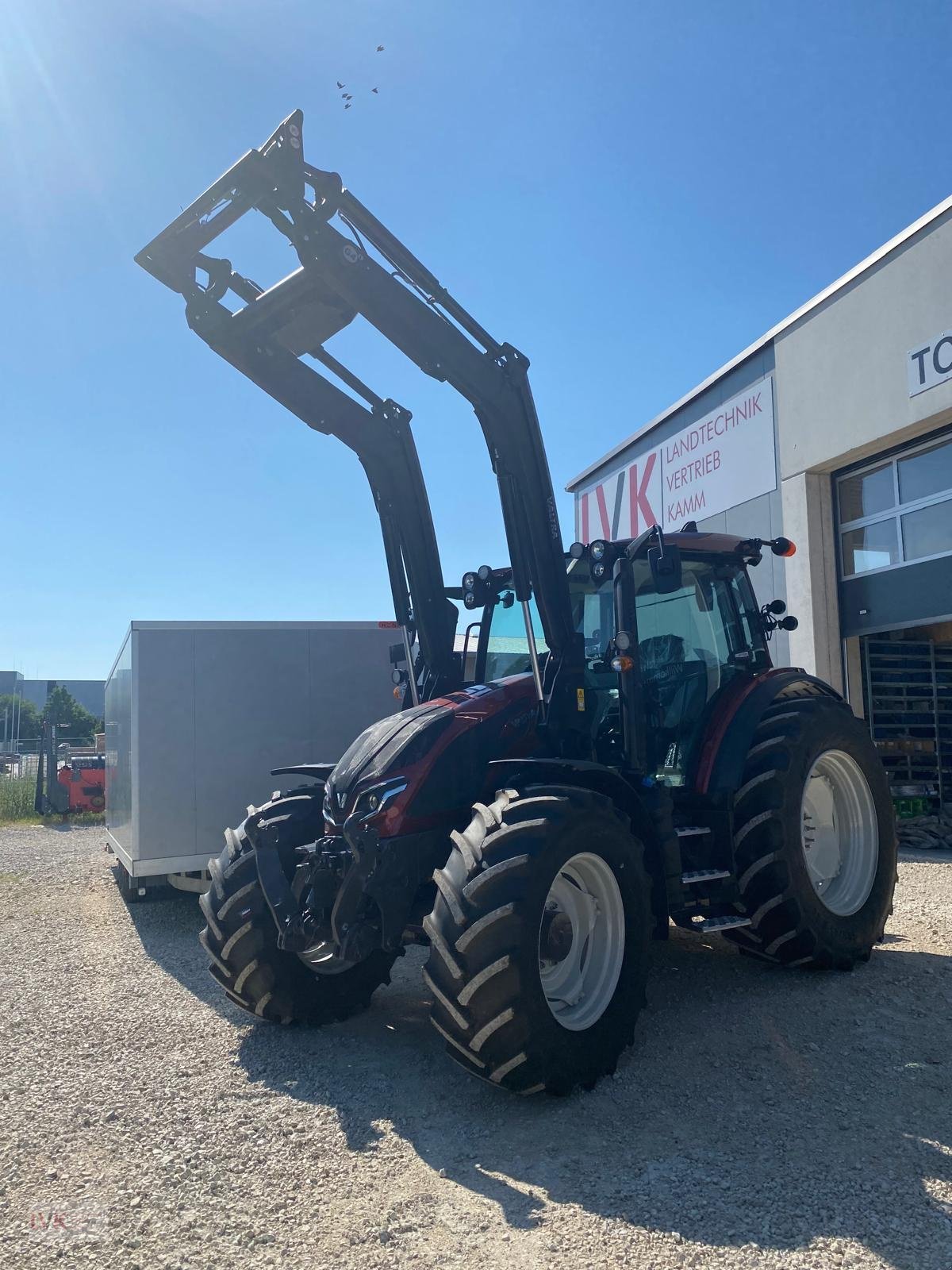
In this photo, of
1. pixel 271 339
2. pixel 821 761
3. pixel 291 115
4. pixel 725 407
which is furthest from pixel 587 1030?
pixel 725 407

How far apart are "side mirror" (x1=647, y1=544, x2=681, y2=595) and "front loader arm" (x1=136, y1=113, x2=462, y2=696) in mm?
1658

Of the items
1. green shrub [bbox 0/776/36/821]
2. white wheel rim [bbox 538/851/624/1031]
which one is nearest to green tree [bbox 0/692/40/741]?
green shrub [bbox 0/776/36/821]

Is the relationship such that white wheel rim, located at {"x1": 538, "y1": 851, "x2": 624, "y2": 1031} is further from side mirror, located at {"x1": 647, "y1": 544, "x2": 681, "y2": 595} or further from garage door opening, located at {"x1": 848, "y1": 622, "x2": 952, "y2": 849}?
garage door opening, located at {"x1": 848, "y1": 622, "x2": 952, "y2": 849}

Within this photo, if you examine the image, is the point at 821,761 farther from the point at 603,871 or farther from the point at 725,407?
the point at 725,407

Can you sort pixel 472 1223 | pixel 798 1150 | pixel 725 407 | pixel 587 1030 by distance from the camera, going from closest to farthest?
pixel 472 1223 → pixel 798 1150 → pixel 587 1030 → pixel 725 407

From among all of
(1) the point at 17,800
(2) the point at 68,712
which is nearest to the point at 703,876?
(1) the point at 17,800

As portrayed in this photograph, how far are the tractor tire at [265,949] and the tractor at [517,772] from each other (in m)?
0.01

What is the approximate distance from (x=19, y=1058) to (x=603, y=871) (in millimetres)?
3359

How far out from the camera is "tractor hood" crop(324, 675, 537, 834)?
4953mm

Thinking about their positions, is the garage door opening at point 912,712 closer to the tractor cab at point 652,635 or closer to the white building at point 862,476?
the white building at point 862,476

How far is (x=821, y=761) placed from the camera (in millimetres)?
6512

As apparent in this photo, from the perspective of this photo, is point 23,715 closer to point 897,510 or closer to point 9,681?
point 9,681

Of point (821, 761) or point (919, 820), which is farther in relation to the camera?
point (919, 820)

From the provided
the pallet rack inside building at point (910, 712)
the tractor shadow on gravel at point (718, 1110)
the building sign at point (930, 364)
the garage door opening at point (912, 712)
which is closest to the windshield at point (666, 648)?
the tractor shadow on gravel at point (718, 1110)
